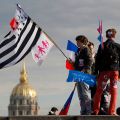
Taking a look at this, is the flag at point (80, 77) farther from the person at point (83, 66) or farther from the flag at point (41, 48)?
the flag at point (41, 48)

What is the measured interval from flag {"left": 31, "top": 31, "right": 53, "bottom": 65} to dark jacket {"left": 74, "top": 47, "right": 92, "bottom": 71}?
5.67 feet

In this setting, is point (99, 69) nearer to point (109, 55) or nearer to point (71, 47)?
point (109, 55)

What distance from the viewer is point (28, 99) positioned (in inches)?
7559

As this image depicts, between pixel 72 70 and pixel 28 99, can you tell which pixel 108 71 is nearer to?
pixel 72 70

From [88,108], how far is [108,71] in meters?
0.84

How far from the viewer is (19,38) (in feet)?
53.1

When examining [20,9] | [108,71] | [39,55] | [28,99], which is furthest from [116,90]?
[28,99]

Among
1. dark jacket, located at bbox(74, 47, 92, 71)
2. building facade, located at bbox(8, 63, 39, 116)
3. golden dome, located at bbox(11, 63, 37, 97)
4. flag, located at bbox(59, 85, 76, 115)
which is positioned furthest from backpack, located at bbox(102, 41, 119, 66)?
golden dome, located at bbox(11, 63, 37, 97)

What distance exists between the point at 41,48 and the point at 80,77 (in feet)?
7.38

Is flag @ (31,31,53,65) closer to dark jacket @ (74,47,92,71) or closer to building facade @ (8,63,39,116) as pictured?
dark jacket @ (74,47,92,71)

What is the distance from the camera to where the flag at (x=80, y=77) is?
47.0 ft

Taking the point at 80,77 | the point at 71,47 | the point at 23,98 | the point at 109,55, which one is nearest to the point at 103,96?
the point at 80,77

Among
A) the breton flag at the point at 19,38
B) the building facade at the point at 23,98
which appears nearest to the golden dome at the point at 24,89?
the building facade at the point at 23,98

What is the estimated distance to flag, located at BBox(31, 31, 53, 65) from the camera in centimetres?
1609
